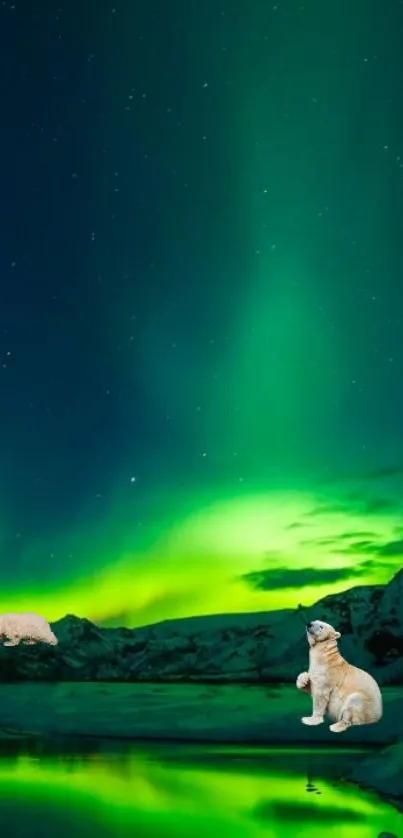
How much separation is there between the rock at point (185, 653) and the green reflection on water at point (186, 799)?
385cm

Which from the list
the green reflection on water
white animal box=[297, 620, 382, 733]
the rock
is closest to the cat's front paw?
white animal box=[297, 620, 382, 733]

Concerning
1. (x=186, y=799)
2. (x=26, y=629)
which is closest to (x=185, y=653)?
(x=26, y=629)

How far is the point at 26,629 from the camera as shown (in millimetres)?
16516

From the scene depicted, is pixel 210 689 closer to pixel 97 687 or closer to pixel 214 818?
pixel 97 687

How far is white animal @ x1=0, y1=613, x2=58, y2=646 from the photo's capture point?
52.5ft

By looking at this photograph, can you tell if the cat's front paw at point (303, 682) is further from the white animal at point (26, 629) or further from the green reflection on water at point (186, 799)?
the white animal at point (26, 629)

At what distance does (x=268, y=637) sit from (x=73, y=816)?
38.3 ft

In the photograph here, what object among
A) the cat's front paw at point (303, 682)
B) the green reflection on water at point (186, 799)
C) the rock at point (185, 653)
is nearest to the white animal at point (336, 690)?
the cat's front paw at point (303, 682)

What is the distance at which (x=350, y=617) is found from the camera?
860 inches

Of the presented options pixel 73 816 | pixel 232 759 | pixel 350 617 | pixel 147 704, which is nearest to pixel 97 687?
pixel 147 704

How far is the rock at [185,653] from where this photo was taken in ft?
56.1

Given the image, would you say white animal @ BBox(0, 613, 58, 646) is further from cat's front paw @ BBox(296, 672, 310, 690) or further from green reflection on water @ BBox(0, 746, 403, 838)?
cat's front paw @ BBox(296, 672, 310, 690)

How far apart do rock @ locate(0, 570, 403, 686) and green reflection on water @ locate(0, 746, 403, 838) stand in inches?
152

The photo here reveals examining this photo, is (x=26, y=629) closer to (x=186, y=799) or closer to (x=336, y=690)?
(x=186, y=799)
